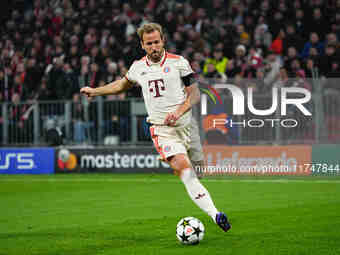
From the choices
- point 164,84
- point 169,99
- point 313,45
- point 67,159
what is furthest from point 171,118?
point 313,45

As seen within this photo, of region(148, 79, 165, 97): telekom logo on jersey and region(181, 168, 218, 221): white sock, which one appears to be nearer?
region(181, 168, 218, 221): white sock

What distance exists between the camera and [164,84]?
7594 mm

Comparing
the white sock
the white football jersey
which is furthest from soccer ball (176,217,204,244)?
the white football jersey

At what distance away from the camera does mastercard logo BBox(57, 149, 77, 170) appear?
1792 centimetres

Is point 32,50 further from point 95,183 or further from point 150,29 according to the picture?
point 150,29

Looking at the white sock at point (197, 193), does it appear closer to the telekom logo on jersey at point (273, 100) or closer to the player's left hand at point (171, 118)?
the player's left hand at point (171, 118)

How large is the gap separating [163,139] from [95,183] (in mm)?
7930

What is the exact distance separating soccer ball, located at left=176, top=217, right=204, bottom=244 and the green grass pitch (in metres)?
0.08

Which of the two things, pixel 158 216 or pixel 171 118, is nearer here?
pixel 171 118

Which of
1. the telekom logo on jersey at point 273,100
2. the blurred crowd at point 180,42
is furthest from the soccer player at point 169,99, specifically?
the blurred crowd at point 180,42

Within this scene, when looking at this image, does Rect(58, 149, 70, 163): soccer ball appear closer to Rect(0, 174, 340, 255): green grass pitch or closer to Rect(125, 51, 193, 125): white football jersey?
Rect(0, 174, 340, 255): green grass pitch

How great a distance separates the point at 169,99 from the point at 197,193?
108 centimetres

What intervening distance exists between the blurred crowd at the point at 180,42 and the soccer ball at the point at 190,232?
352 inches

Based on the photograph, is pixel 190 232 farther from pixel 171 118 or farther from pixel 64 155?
pixel 64 155
